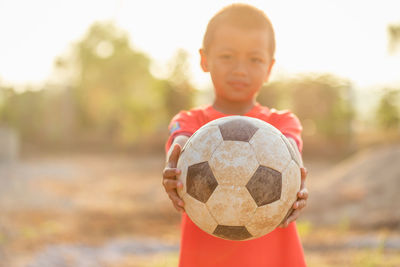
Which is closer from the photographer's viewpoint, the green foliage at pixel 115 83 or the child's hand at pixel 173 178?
the child's hand at pixel 173 178

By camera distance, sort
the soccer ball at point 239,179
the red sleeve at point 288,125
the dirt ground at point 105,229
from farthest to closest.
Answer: the dirt ground at point 105,229 → the red sleeve at point 288,125 → the soccer ball at point 239,179

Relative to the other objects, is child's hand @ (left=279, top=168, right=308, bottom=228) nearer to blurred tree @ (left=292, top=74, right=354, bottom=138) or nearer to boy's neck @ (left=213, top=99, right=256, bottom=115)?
boy's neck @ (left=213, top=99, right=256, bottom=115)

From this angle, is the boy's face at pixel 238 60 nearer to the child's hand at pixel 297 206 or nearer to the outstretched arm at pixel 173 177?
the outstretched arm at pixel 173 177

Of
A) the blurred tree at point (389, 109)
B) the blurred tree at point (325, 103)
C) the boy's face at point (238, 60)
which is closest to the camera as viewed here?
the boy's face at point (238, 60)

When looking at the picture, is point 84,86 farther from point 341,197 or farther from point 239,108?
point 239,108

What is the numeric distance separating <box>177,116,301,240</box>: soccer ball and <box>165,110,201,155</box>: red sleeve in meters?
0.31

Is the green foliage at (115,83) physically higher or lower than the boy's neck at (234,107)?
higher

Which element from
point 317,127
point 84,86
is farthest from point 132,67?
point 317,127

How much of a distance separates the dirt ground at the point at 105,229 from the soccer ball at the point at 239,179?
373 cm

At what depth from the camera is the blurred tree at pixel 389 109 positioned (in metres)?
18.5

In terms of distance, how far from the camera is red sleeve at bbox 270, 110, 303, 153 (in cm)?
224

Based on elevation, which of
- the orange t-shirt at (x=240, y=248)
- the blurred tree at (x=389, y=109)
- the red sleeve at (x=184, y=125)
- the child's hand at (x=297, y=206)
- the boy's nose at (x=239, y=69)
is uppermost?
the blurred tree at (x=389, y=109)

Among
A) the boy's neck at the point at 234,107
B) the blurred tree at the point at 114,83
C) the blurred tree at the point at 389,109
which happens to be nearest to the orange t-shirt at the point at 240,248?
the boy's neck at the point at 234,107

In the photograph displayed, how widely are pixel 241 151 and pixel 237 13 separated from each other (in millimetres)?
775
